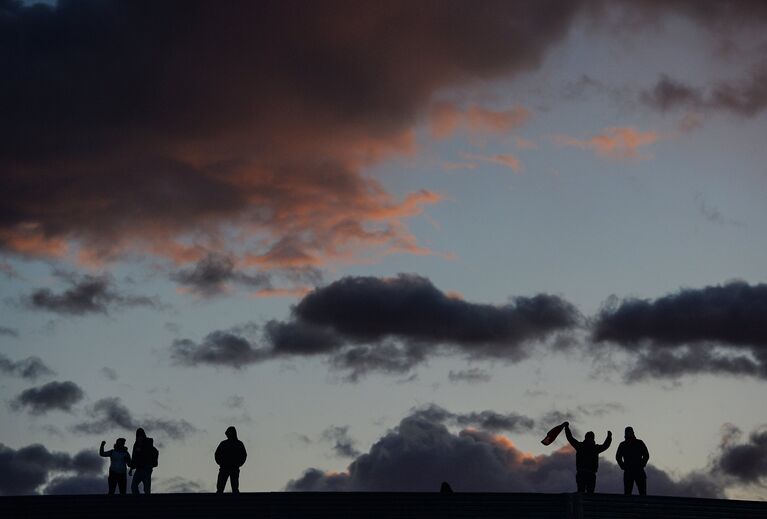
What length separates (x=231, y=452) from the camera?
4097cm

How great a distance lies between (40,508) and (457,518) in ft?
33.6

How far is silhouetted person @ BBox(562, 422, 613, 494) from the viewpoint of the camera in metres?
40.9

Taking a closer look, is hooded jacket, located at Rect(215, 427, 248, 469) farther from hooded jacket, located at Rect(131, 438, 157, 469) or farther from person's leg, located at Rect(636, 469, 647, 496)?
person's leg, located at Rect(636, 469, 647, 496)

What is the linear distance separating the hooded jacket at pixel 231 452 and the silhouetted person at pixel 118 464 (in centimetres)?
284

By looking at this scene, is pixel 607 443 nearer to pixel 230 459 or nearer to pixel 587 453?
pixel 587 453

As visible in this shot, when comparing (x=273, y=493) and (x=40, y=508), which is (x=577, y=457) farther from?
(x=40, y=508)

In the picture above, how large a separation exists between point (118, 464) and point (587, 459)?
12.2 metres

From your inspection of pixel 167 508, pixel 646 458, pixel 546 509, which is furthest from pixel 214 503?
pixel 646 458

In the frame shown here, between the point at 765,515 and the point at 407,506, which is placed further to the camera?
the point at 765,515

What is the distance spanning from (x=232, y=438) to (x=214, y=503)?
2.41 m

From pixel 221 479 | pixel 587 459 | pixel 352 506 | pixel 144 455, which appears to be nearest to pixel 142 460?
pixel 144 455

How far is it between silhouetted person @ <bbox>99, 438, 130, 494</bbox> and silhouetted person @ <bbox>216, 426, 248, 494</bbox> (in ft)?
9.05

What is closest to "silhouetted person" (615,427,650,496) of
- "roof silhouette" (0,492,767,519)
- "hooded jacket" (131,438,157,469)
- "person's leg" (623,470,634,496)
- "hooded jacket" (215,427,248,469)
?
"person's leg" (623,470,634,496)

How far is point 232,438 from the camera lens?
1615 inches
